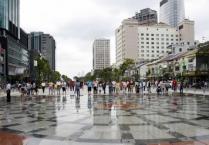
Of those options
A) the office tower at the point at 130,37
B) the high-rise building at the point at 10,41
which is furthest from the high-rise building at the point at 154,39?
the high-rise building at the point at 10,41

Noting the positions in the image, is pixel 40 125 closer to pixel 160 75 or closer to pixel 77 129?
pixel 77 129

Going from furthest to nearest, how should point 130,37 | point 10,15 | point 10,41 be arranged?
point 130,37 < point 10,41 < point 10,15

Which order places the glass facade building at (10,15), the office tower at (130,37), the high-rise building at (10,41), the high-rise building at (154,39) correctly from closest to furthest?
the glass facade building at (10,15), the high-rise building at (10,41), the office tower at (130,37), the high-rise building at (154,39)

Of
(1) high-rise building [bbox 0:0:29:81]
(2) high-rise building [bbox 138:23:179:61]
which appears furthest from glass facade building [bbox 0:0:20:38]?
(2) high-rise building [bbox 138:23:179:61]

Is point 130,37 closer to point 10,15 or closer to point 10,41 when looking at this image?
point 10,41

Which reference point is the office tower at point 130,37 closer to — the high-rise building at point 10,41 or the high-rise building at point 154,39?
the high-rise building at point 154,39

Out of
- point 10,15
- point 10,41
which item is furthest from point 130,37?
point 10,15

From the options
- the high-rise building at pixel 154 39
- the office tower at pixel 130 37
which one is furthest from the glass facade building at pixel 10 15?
the high-rise building at pixel 154 39

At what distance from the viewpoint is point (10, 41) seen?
118938 mm

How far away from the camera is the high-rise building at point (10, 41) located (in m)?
106

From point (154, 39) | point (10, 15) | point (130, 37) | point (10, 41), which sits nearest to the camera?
point (10, 15)

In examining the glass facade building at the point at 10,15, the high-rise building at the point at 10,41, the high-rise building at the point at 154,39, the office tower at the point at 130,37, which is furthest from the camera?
the high-rise building at the point at 154,39

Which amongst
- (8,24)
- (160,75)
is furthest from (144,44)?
(8,24)

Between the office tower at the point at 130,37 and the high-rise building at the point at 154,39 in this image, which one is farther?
the high-rise building at the point at 154,39
